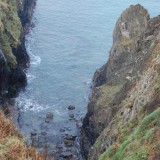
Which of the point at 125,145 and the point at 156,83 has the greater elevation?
the point at 156,83

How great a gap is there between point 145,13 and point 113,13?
5569cm

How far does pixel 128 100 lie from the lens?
40406 mm

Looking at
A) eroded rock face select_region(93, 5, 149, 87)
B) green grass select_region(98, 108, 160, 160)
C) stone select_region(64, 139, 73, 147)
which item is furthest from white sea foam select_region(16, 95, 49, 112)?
green grass select_region(98, 108, 160, 160)

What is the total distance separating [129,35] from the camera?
3061 inches

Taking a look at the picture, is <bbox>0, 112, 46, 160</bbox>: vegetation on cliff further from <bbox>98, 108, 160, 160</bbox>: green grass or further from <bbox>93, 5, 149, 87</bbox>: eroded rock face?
<bbox>93, 5, 149, 87</bbox>: eroded rock face

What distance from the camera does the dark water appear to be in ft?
242

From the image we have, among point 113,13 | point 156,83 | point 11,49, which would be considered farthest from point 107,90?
point 113,13

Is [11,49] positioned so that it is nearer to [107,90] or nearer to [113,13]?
[107,90]

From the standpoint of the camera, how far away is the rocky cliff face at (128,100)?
26797mm

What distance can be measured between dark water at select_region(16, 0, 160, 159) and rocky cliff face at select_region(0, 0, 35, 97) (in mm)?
2640

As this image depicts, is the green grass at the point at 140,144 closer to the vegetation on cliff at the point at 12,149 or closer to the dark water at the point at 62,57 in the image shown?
the vegetation on cliff at the point at 12,149

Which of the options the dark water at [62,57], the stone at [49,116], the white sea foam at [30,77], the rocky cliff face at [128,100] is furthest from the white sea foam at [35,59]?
the stone at [49,116]

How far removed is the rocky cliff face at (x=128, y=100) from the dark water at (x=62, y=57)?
686 cm

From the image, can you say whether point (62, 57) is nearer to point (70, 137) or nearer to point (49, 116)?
point (49, 116)
